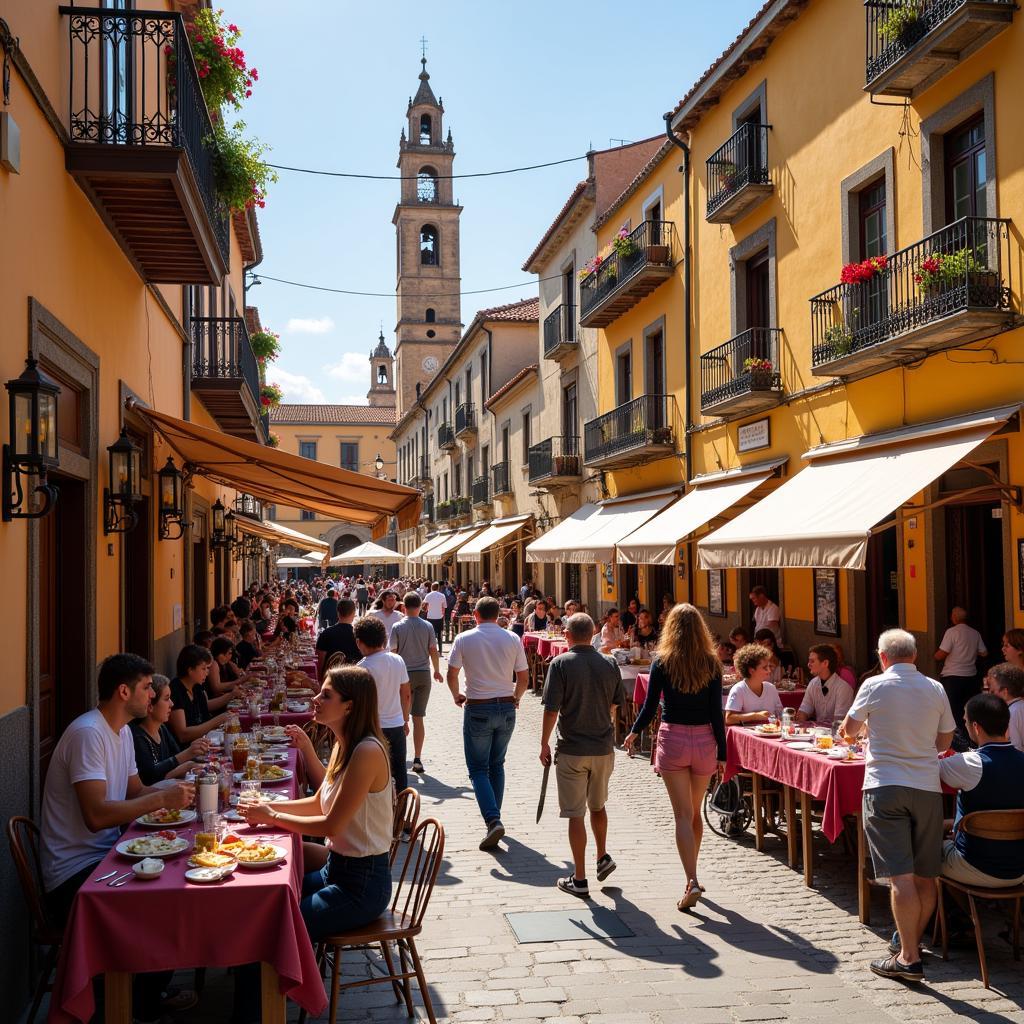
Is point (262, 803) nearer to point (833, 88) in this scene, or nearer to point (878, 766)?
point (878, 766)

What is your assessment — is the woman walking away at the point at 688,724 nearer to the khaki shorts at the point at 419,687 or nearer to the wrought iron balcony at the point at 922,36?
the khaki shorts at the point at 419,687

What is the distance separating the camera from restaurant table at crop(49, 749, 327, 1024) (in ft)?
12.5

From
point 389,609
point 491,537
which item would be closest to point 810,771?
point 389,609

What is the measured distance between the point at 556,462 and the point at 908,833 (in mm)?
18062

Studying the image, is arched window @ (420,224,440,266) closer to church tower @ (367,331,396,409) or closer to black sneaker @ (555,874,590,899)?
church tower @ (367,331,396,409)

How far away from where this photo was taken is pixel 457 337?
61.4 metres

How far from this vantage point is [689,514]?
566 inches

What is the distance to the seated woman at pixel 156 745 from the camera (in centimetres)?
561

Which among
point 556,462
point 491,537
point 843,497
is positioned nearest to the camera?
point 843,497

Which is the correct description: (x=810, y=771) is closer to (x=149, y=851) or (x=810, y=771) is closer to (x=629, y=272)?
(x=149, y=851)

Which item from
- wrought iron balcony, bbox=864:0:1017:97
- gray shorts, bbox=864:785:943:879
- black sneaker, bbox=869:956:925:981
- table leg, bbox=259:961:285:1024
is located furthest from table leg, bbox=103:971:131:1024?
wrought iron balcony, bbox=864:0:1017:97

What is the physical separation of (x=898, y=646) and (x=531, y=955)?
258 centimetres

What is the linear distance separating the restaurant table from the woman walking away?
9.73 ft

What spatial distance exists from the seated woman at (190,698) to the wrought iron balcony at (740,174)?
31.2 feet
